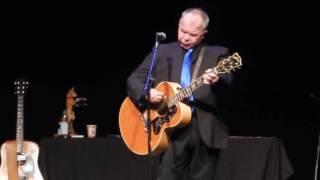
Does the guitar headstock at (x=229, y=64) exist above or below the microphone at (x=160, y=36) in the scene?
below

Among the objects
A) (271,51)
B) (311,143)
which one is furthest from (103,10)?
(311,143)

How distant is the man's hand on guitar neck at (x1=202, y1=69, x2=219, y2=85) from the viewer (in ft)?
13.2

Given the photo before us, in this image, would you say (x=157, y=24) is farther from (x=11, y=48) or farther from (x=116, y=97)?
(x=11, y=48)

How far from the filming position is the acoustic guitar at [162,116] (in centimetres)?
416

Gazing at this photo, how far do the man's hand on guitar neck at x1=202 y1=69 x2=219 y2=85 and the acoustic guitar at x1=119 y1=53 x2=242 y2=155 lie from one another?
4 centimetres

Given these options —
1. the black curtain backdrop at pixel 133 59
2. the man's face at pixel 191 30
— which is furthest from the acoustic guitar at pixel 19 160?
the man's face at pixel 191 30

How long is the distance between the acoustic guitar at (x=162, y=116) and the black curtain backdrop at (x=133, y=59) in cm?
234

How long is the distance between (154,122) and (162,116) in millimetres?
100

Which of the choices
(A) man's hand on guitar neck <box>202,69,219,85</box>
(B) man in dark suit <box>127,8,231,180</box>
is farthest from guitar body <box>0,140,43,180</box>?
(A) man's hand on guitar neck <box>202,69,219,85</box>

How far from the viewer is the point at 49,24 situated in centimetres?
711

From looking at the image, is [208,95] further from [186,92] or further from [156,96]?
[156,96]

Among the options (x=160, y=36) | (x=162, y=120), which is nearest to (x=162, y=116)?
(x=162, y=120)

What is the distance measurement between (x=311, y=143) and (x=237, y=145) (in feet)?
4.83

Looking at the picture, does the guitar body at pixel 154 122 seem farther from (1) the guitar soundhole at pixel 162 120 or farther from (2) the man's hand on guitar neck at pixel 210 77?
(2) the man's hand on guitar neck at pixel 210 77
